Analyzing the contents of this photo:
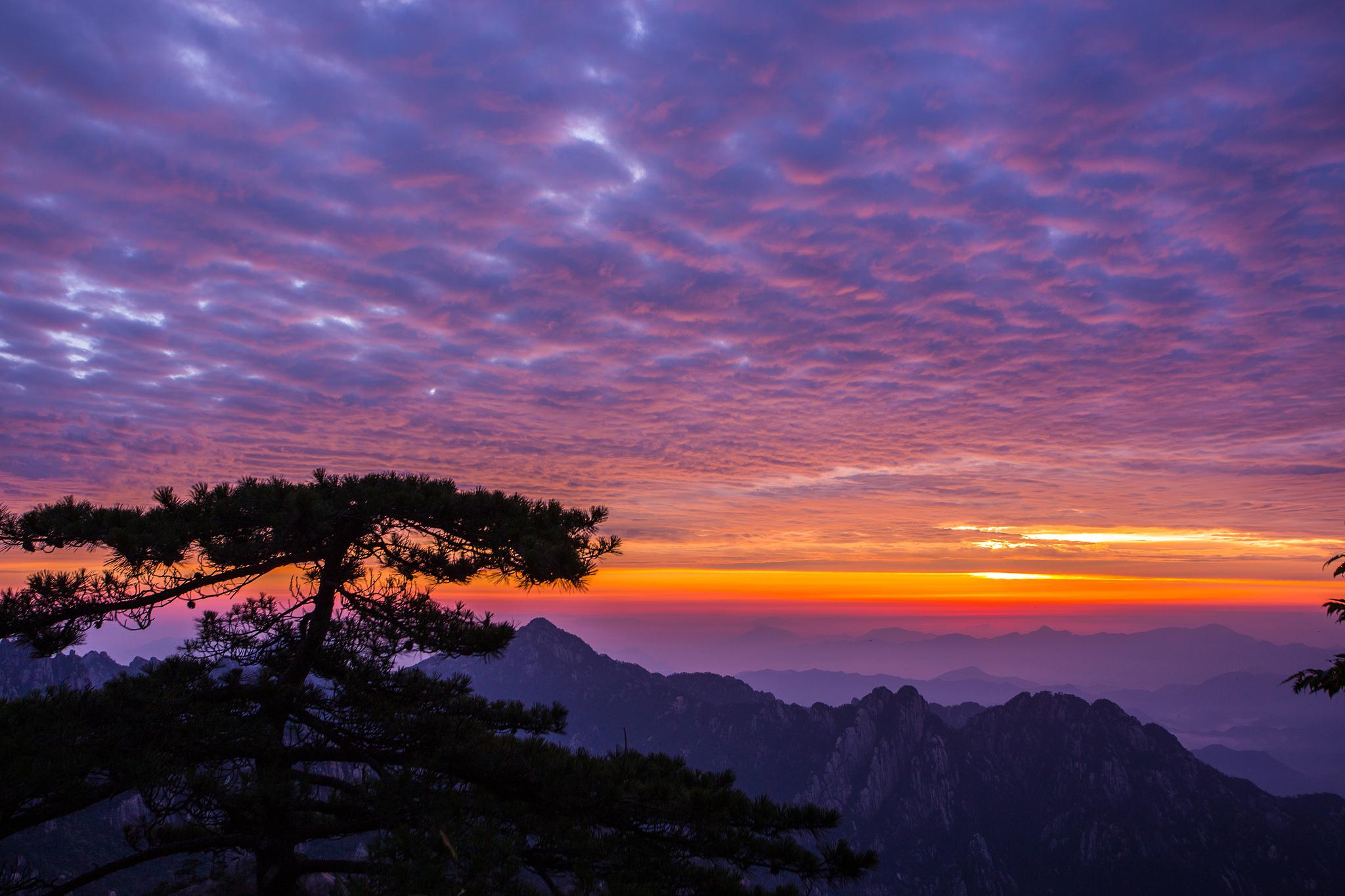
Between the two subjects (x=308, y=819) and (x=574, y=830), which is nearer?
(x=574, y=830)

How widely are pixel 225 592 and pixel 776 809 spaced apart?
11.7 metres

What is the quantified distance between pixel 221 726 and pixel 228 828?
2.02 metres

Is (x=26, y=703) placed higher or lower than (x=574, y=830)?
higher


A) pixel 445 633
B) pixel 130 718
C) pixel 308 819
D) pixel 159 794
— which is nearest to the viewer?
pixel 159 794

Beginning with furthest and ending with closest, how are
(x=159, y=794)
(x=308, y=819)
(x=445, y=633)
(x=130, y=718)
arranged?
(x=445, y=633), (x=308, y=819), (x=130, y=718), (x=159, y=794)

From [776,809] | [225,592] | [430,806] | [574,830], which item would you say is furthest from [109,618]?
[776,809]

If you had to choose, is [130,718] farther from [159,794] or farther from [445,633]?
[445,633]

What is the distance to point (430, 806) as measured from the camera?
37.3 ft

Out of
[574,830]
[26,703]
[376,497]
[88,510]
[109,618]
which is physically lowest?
[574,830]

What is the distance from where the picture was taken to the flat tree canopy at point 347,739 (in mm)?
10781

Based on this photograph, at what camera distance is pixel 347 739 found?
1356 centimetres

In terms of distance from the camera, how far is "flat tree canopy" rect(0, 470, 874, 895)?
10.8 m

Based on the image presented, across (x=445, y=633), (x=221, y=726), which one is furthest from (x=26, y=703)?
(x=445, y=633)

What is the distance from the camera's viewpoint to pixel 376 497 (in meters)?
12.2
